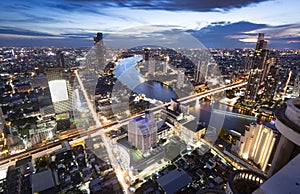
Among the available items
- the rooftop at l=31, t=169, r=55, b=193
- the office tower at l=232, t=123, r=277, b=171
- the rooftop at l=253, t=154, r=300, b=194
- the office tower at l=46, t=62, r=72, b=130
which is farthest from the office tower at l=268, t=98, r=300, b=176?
the office tower at l=46, t=62, r=72, b=130

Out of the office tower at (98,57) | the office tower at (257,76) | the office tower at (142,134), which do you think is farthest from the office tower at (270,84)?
the office tower at (98,57)

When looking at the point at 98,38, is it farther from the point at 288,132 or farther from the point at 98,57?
the point at 288,132

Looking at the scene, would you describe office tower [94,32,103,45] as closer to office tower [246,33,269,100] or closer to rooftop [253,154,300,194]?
office tower [246,33,269,100]

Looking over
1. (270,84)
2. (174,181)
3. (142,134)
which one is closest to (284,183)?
(174,181)

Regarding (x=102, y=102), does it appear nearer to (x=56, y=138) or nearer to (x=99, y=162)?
(x=56, y=138)

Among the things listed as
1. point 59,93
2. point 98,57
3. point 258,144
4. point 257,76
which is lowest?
point 258,144

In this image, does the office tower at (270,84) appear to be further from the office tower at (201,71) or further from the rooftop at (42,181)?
the rooftop at (42,181)

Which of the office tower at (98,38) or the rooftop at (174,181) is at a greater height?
the office tower at (98,38)
